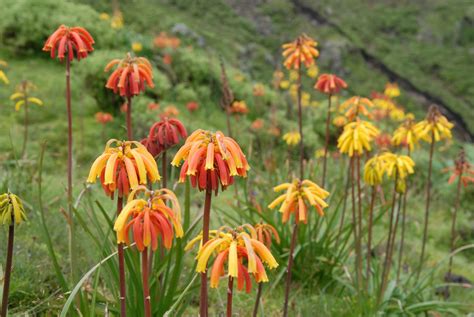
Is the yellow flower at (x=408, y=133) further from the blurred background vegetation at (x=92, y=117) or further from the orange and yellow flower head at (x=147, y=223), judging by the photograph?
the orange and yellow flower head at (x=147, y=223)

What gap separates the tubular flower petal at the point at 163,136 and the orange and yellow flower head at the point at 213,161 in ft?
2.71

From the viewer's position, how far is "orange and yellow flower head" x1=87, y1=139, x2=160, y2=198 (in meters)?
1.94

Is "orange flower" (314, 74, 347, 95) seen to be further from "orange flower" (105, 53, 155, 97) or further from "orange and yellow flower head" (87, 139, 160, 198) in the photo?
"orange and yellow flower head" (87, 139, 160, 198)

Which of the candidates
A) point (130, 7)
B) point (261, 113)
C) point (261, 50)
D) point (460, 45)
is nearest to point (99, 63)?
point (261, 113)

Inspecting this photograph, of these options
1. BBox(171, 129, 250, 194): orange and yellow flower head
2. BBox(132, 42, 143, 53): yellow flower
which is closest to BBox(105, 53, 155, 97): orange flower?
BBox(171, 129, 250, 194): orange and yellow flower head

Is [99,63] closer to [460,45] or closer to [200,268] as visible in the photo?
[200,268]

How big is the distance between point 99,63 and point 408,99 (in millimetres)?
44417

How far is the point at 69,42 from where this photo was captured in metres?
3.20

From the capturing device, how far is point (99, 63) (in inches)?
351

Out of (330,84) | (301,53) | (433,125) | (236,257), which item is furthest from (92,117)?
(236,257)

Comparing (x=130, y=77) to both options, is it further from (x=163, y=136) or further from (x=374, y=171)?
(x=374, y=171)

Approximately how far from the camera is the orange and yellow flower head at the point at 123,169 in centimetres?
194

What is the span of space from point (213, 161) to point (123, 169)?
1.09 ft

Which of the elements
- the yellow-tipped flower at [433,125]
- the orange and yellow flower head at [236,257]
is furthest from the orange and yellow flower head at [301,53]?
the orange and yellow flower head at [236,257]
